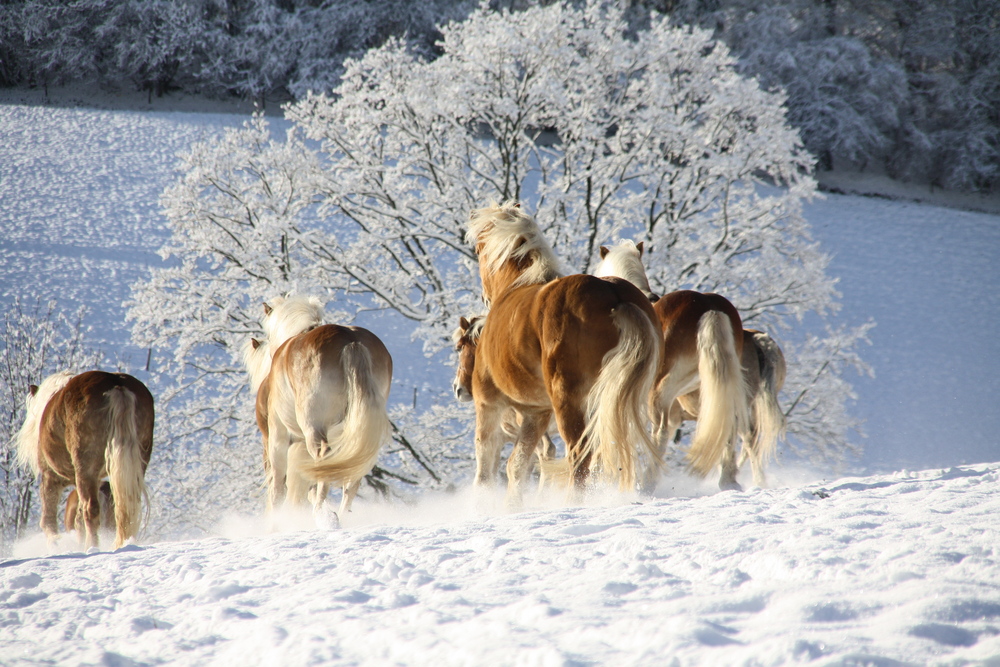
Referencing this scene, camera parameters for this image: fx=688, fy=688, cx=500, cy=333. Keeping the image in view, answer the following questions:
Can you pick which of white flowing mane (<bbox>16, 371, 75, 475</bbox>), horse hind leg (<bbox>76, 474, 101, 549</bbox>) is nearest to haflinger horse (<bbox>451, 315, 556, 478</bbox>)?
horse hind leg (<bbox>76, 474, 101, 549</bbox>)

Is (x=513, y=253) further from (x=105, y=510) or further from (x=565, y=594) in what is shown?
(x=105, y=510)

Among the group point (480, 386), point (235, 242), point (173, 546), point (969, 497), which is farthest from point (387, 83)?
point (969, 497)

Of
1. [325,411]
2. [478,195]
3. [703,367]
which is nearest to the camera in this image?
[703,367]

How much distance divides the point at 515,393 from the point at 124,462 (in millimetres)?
3676

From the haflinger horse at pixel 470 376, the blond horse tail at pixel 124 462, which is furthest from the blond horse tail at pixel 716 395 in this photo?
the blond horse tail at pixel 124 462

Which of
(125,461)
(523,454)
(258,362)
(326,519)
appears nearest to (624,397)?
(523,454)

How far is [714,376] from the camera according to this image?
5090 millimetres

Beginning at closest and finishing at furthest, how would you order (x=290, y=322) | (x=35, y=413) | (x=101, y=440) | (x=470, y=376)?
(x=470, y=376) < (x=101, y=440) < (x=290, y=322) < (x=35, y=413)

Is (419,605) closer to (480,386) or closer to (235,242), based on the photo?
(480,386)

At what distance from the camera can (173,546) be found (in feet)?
13.4

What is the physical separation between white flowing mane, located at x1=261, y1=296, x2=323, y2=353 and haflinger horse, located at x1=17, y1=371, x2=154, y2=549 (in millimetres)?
1223

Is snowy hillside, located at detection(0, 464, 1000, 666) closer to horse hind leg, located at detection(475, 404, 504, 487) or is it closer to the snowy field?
the snowy field

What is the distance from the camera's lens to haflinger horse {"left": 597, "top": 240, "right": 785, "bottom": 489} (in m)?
4.96

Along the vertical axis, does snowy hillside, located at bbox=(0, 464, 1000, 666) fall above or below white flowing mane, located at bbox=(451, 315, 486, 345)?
below
